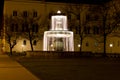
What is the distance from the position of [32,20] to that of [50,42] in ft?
68.7

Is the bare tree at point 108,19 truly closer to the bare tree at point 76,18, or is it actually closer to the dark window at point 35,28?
the bare tree at point 76,18

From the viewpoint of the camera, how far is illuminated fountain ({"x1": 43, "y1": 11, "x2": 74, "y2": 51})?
5606 cm

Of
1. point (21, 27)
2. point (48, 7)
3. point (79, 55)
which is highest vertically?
point (48, 7)

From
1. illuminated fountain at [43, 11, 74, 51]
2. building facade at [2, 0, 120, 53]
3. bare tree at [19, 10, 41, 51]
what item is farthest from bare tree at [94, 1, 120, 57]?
bare tree at [19, 10, 41, 51]

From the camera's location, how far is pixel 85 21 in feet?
262

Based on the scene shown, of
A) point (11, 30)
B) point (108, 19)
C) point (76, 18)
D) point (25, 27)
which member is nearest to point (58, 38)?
point (108, 19)

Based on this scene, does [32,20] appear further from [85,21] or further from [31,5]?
[85,21]

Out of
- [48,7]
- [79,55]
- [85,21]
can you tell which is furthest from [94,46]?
[79,55]

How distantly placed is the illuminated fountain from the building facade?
58.2 feet

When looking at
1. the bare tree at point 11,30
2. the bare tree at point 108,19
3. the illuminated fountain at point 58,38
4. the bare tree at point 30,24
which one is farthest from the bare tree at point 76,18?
the illuminated fountain at point 58,38

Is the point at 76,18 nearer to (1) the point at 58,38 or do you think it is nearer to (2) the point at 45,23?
(2) the point at 45,23

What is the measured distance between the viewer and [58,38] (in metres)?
57.3

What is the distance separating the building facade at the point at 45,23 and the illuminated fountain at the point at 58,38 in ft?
58.2

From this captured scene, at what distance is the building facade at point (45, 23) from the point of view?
258 ft
